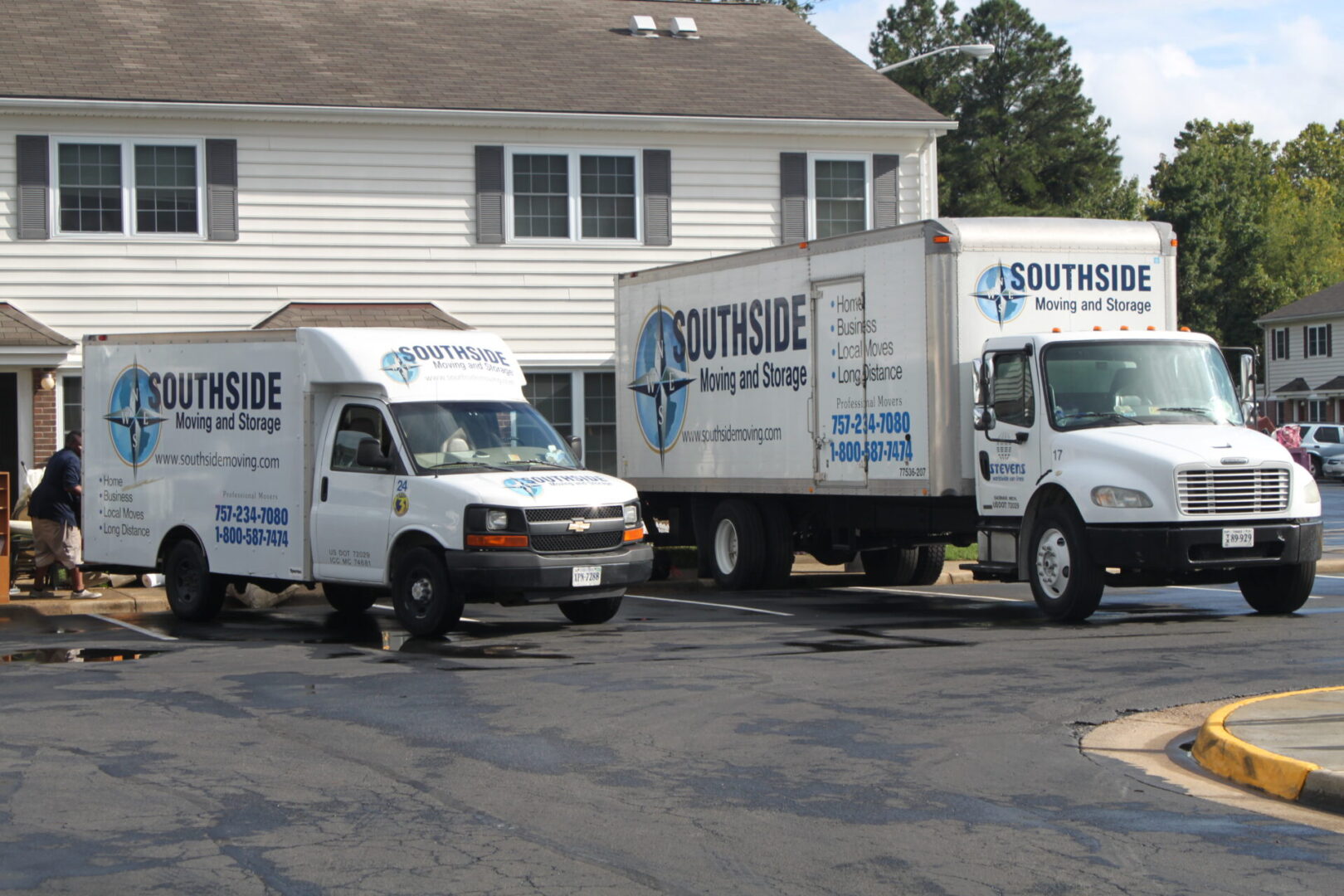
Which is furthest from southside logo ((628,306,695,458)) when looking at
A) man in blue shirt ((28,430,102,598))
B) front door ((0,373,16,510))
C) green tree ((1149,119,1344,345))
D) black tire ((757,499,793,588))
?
green tree ((1149,119,1344,345))

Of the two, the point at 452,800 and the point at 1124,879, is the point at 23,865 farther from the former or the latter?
the point at 1124,879

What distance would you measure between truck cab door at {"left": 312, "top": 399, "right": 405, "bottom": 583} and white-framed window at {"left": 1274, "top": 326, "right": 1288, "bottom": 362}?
60253 mm

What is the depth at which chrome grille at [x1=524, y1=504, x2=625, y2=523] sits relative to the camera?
1374 cm

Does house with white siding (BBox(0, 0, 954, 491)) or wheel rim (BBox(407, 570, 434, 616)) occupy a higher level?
house with white siding (BBox(0, 0, 954, 491))

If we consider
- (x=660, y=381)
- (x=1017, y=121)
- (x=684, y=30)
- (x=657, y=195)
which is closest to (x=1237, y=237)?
(x=1017, y=121)

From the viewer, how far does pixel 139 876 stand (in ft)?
20.6

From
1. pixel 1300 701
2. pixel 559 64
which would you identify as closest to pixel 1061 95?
pixel 559 64

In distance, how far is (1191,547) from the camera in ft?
46.0

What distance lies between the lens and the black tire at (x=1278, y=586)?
14.7 meters

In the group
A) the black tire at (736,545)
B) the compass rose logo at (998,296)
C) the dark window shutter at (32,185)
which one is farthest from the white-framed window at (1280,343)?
the compass rose logo at (998,296)

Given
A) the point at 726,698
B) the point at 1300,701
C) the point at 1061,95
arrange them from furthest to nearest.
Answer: the point at 1061,95 < the point at 726,698 < the point at 1300,701

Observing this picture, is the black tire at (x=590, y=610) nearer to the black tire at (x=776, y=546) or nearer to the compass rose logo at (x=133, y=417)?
the black tire at (x=776, y=546)

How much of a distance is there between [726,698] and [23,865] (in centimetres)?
502

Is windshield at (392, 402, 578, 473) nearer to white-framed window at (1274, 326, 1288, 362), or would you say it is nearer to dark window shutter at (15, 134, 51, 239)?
dark window shutter at (15, 134, 51, 239)
